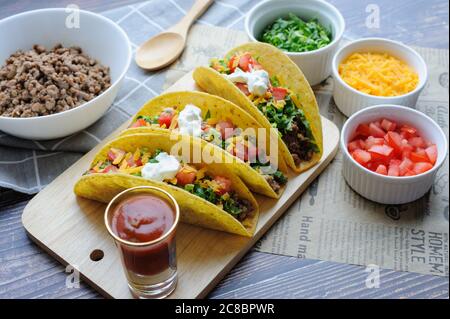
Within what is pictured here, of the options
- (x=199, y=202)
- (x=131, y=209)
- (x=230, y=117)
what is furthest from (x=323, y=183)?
(x=131, y=209)

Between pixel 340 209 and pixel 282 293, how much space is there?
599mm

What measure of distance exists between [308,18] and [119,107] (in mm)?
1397

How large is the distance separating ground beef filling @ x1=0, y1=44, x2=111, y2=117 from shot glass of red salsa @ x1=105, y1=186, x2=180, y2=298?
39.2 inches

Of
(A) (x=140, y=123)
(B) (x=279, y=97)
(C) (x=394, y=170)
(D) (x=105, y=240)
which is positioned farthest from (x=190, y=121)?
(C) (x=394, y=170)

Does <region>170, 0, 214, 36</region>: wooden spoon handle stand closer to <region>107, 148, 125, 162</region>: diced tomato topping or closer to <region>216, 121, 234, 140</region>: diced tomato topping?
<region>216, 121, 234, 140</region>: diced tomato topping

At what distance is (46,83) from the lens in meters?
3.25

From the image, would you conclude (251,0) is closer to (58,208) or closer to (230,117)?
(230,117)

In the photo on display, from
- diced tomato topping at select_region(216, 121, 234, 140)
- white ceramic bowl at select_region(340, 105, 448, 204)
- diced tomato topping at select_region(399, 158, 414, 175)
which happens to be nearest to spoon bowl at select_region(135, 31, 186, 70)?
diced tomato topping at select_region(216, 121, 234, 140)

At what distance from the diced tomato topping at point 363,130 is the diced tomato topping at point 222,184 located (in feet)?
2.77

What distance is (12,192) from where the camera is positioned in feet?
10.2

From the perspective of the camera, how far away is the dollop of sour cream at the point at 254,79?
10.2ft

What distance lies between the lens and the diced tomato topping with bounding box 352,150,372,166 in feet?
9.91

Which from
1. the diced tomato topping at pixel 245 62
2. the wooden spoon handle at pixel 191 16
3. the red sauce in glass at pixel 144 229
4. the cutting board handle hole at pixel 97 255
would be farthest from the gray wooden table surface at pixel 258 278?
the wooden spoon handle at pixel 191 16

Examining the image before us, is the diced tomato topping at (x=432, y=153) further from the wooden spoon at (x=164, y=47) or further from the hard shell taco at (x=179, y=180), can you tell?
the wooden spoon at (x=164, y=47)
